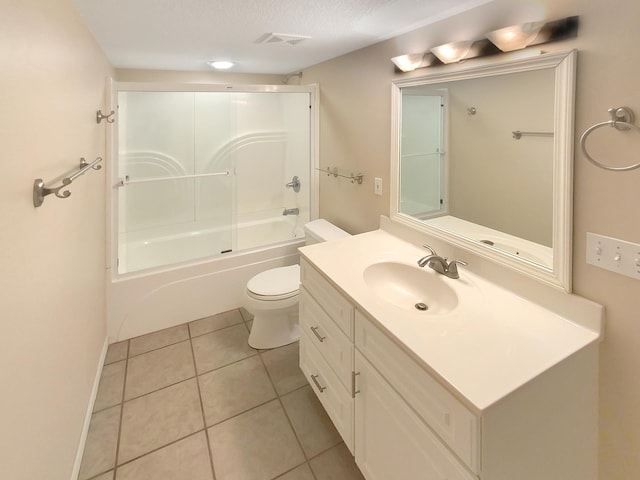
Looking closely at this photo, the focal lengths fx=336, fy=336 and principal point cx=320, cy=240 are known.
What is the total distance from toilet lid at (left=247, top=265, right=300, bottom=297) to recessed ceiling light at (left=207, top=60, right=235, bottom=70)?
5.56 ft

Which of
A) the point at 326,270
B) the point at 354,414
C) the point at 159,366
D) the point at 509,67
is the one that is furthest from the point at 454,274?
the point at 159,366

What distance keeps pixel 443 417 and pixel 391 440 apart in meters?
0.30

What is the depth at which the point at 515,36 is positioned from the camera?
1156mm

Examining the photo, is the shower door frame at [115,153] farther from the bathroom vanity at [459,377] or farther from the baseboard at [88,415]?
the bathroom vanity at [459,377]

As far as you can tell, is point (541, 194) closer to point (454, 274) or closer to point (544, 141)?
point (544, 141)

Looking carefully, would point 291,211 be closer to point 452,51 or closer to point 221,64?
point 221,64

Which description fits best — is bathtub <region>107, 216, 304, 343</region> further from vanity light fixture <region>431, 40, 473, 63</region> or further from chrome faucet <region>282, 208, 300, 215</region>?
vanity light fixture <region>431, 40, 473, 63</region>

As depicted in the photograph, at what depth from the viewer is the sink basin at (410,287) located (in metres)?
1.39

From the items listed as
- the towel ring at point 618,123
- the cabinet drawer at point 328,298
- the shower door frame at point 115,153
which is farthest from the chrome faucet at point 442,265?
the shower door frame at point 115,153

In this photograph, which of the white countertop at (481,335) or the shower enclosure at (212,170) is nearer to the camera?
the white countertop at (481,335)

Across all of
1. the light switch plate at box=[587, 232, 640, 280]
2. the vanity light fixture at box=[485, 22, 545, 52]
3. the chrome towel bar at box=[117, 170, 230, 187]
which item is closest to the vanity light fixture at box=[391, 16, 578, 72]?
the vanity light fixture at box=[485, 22, 545, 52]

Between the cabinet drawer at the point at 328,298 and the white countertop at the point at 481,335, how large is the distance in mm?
58

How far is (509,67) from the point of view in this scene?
1.23 metres

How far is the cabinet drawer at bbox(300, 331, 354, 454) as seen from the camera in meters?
1.37
